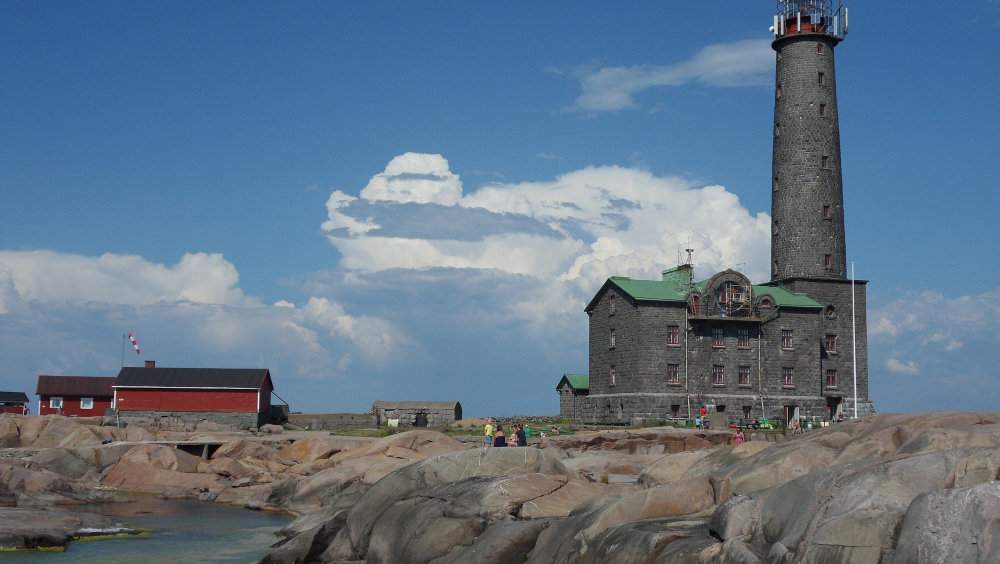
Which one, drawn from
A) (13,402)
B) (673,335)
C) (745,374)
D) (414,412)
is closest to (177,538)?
(414,412)

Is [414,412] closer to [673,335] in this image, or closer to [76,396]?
[673,335]

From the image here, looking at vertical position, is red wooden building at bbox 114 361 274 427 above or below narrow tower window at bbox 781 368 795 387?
below

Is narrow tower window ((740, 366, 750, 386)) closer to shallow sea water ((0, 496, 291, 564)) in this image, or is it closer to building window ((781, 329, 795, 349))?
building window ((781, 329, 795, 349))

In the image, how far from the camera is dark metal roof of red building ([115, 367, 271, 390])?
53.0 meters

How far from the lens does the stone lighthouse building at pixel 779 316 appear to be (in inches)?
2050

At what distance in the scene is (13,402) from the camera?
65.8 metres

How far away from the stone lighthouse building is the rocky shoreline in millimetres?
15643

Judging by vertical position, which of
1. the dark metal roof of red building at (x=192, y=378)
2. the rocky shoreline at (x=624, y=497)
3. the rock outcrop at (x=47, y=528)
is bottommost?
the rock outcrop at (x=47, y=528)

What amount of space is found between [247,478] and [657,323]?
82.3ft

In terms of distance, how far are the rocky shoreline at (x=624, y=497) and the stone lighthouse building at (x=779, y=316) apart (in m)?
15.6

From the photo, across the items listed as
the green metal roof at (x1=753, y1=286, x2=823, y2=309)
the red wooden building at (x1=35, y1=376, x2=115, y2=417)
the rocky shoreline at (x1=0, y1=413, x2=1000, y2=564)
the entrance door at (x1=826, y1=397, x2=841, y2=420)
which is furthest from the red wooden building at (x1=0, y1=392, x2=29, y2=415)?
the entrance door at (x1=826, y1=397, x2=841, y2=420)

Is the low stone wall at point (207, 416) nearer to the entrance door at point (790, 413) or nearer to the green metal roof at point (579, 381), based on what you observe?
the green metal roof at point (579, 381)

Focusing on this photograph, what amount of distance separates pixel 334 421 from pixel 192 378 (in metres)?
8.47

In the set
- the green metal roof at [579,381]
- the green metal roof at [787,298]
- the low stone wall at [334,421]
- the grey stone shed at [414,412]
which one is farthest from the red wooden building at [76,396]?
the green metal roof at [787,298]
